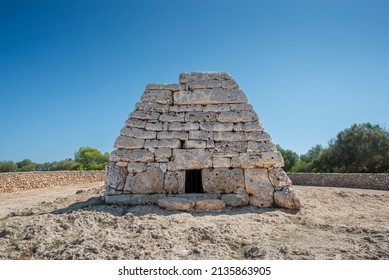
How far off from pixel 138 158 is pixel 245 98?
9.26 feet

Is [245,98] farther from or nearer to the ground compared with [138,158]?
farther from the ground

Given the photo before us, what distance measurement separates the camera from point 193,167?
5879 millimetres

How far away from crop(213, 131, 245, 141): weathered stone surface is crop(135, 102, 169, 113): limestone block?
136 centimetres

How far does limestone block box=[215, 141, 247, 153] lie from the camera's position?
5.93m

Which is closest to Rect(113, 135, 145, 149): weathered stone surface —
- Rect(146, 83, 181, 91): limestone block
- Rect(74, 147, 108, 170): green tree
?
Rect(146, 83, 181, 91): limestone block

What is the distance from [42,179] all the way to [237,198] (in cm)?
A: 1337

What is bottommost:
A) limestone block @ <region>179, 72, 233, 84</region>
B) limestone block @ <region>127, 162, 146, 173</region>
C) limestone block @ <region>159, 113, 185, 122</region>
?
limestone block @ <region>127, 162, 146, 173</region>

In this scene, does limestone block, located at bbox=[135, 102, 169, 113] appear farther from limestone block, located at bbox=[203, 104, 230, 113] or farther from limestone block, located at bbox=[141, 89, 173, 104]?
limestone block, located at bbox=[203, 104, 230, 113]

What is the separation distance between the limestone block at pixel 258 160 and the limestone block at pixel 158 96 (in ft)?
7.00

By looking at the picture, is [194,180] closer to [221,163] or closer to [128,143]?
[221,163]

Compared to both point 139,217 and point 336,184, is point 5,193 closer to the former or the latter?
point 139,217

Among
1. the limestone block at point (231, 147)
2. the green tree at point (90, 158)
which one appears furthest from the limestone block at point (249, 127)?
the green tree at point (90, 158)
